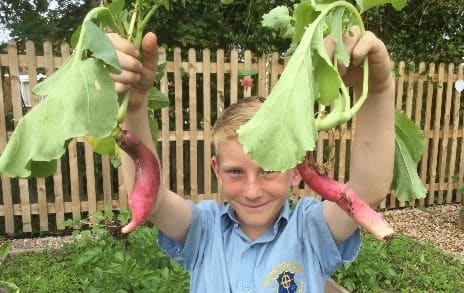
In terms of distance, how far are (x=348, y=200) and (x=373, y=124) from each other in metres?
0.32

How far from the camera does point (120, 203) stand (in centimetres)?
554

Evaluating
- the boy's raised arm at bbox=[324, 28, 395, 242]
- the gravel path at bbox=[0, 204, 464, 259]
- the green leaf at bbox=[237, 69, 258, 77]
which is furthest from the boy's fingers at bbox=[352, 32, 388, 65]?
the green leaf at bbox=[237, 69, 258, 77]

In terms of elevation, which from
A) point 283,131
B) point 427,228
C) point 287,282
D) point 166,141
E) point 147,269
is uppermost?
point 283,131

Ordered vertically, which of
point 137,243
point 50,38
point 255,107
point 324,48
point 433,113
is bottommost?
point 137,243

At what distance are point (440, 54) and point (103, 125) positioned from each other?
27.5 feet

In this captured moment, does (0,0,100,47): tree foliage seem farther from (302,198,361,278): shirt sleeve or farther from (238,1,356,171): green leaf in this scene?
(238,1,356,171): green leaf

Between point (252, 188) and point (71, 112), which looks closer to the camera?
point (71, 112)

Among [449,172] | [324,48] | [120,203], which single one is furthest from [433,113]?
[324,48]

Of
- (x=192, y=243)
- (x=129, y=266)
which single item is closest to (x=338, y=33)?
(x=192, y=243)

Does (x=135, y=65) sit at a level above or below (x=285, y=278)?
above

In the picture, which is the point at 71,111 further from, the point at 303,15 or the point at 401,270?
the point at 401,270

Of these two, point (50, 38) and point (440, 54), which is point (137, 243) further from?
point (440, 54)

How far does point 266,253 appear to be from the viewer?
1.58m

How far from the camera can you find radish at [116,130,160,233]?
3.02 ft
